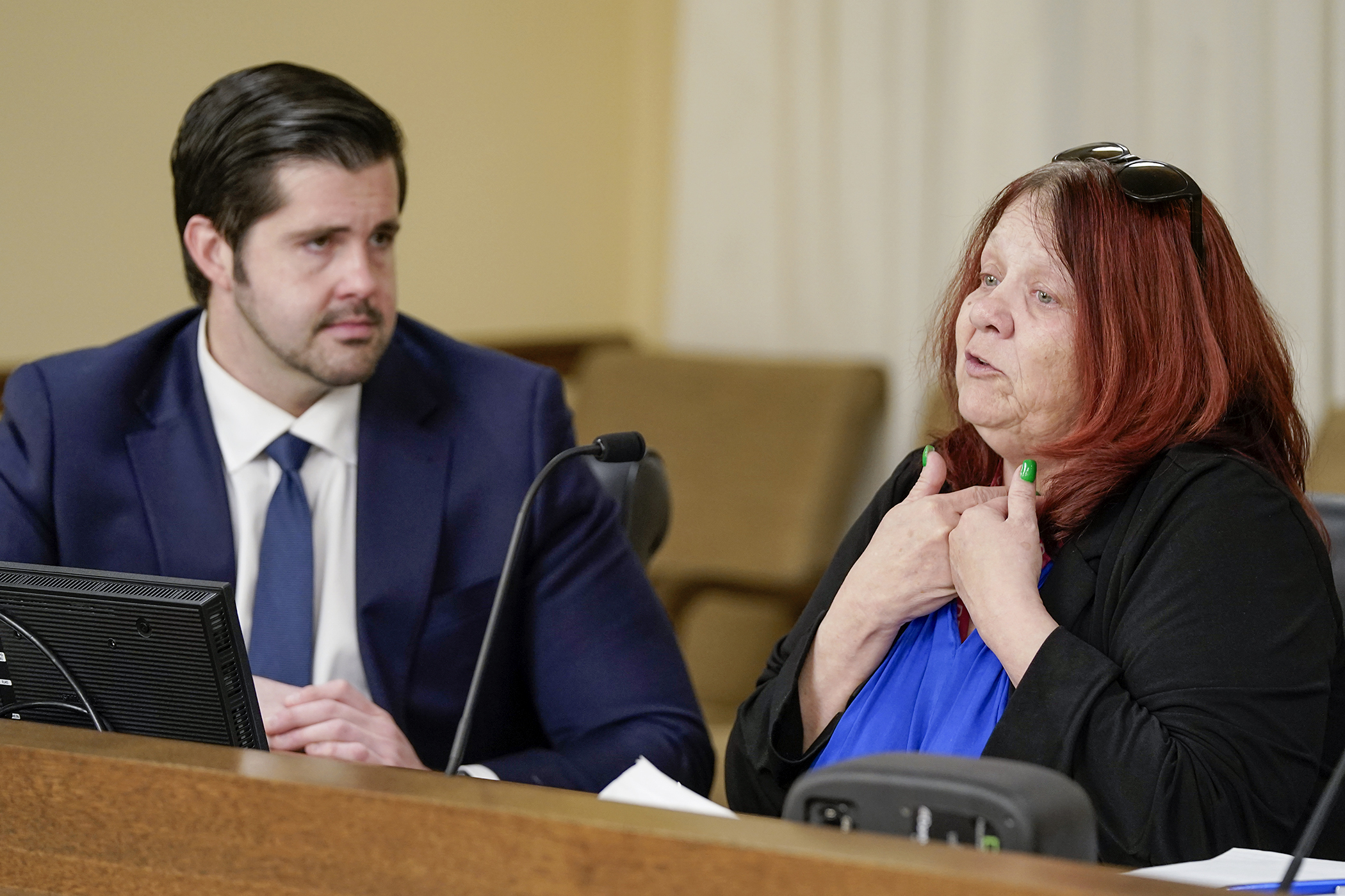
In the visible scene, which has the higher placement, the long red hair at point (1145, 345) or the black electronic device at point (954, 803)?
the long red hair at point (1145, 345)

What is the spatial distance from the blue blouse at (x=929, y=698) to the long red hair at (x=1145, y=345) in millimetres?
131

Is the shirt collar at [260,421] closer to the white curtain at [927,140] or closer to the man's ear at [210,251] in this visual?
the man's ear at [210,251]

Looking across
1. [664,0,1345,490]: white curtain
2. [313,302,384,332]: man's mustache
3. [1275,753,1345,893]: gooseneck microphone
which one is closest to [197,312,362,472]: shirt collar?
[313,302,384,332]: man's mustache

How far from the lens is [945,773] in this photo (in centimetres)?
88

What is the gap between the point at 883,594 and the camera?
1.44 meters

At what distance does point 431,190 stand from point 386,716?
7.53 feet

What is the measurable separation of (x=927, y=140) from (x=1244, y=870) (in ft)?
9.47

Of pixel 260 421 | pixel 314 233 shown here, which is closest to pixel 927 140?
pixel 314 233

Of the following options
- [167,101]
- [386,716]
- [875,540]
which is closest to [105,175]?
[167,101]

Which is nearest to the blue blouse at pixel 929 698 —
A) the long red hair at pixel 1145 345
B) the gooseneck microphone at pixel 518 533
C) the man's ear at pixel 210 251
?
the long red hair at pixel 1145 345

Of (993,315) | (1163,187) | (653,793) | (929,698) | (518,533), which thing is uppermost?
(1163,187)

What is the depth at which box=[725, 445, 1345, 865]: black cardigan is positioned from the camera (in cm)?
125

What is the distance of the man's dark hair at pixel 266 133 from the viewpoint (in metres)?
1.87

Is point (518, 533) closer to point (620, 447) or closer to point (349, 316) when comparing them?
point (620, 447)
